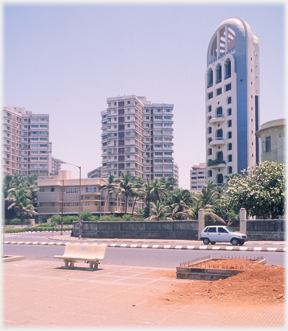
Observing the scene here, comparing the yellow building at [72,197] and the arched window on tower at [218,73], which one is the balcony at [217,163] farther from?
the yellow building at [72,197]

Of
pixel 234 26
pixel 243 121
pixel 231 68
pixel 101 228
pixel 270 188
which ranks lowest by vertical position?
pixel 101 228

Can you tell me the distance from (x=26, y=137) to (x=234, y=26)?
84671 mm

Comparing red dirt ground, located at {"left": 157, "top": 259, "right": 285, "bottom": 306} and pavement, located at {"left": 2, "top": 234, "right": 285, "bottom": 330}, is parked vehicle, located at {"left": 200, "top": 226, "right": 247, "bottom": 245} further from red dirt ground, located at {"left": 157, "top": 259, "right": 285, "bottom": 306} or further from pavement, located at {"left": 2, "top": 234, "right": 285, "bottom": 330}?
red dirt ground, located at {"left": 157, "top": 259, "right": 285, "bottom": 306}

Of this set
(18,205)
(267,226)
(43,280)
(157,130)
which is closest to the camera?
(43,280)

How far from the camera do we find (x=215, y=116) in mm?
76500

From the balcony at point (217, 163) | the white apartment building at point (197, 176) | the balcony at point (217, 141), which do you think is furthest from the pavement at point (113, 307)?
the white apartment building at point (197, 176)

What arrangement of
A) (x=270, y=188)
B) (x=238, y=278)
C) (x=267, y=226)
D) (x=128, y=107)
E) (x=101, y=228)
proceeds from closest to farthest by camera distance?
(x=238, y=278)
(x=267, y=226)
(x=270, y=188)
(x=101, y=228)
(x=128, y=107)

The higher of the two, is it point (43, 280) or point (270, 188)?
point (270, 188)

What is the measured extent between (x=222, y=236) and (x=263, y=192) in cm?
937

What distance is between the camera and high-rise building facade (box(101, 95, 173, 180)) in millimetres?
114125

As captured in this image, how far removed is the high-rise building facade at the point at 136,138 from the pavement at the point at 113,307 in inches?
4036

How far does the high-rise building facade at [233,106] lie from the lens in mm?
72750

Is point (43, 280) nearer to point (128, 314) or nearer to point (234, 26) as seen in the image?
point (128, 314)

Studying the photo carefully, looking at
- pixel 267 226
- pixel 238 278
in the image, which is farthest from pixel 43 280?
pixel 267 226
